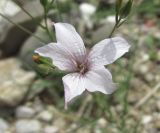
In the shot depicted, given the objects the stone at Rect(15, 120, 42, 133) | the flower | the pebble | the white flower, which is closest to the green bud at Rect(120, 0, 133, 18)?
the flower

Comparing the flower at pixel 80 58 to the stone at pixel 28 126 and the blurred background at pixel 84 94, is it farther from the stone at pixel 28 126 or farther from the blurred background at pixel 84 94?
the stone at pixel 28 126

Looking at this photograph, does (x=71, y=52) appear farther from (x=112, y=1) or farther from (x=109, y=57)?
(x=112, y=1)

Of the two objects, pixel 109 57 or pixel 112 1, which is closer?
pixel 109 57

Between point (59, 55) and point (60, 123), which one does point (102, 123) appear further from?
point (59, 55)

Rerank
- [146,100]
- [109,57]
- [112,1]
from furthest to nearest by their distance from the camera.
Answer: [112,1] → [146,100] → [109,57]

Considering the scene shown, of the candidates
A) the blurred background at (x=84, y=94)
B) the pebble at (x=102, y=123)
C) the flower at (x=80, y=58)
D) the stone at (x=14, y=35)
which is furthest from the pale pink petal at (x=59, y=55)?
the stone at (x=14, y=35)

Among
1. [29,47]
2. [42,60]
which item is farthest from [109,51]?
[29,47]

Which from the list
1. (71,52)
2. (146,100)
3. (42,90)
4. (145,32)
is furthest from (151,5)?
(71,52)
